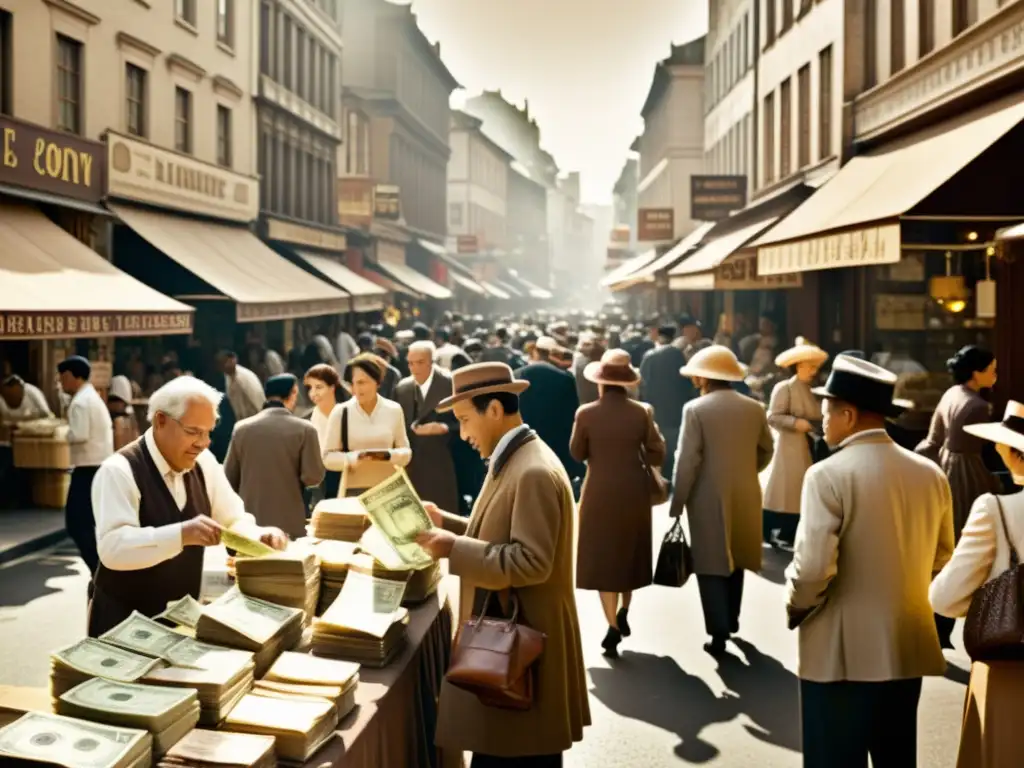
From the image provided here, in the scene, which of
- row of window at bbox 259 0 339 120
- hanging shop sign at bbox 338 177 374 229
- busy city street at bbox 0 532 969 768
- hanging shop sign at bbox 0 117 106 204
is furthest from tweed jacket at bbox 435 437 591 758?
hanging shop sign at bbox 338 177 374 229

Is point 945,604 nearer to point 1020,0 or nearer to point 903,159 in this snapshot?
point 1020,0

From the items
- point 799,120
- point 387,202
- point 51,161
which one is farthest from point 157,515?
point 387,202

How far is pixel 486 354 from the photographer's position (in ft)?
49.0

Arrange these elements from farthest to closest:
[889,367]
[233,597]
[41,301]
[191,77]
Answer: [191,77] → [889,367] → [41,301] → [233,597]

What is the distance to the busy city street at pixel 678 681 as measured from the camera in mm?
6430

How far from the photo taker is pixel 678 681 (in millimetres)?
7688

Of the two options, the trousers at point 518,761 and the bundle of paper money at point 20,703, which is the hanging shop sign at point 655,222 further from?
the bundle of paper money at point 20,703

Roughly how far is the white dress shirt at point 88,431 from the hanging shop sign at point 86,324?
288 centimetres

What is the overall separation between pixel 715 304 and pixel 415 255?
22.6 meters

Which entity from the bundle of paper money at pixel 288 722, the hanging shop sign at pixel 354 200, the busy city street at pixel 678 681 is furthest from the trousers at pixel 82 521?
the hanging shop sign at pixel 354 200

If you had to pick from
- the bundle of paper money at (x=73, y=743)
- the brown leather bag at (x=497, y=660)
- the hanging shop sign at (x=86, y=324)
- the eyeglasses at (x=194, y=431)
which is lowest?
the brown leather bag at (x=497, y=660)

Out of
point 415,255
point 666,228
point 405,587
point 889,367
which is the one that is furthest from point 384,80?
point 405,587

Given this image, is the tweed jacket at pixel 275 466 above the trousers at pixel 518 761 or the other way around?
above

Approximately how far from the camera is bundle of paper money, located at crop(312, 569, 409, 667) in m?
4.41
